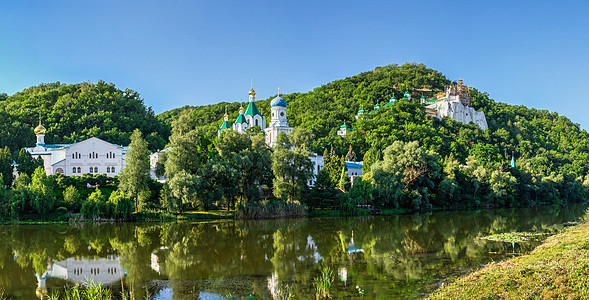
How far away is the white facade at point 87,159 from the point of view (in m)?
42.1

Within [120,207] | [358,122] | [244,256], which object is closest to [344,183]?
[120,207]

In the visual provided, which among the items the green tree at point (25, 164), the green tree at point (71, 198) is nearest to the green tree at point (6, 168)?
the green tree at point (25, 164)

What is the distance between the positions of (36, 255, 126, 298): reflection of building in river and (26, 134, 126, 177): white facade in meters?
25.1

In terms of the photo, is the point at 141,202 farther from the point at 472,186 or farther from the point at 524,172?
the point at 524,172

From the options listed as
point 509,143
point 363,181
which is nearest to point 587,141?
point 509,143

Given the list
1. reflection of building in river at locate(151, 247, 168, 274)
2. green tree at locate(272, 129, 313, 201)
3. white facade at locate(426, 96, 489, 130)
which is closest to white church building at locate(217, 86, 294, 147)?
green tree at locate(272, 129, 313, 201)

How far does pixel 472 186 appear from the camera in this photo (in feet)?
149

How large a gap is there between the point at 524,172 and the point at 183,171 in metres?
39.8

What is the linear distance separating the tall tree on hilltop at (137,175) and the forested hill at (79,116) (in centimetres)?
3118

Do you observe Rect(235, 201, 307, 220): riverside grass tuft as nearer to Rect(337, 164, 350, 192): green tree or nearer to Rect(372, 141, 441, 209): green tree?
Rect(337, 164, 350, 192): green tree

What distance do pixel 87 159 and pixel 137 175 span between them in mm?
13808

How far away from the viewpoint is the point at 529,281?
1245 centimetres

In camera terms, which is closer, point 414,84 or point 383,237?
point 383,237

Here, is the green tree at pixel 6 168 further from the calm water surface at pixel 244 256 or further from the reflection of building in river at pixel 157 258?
the reflection of building in river at pixel 157 258
